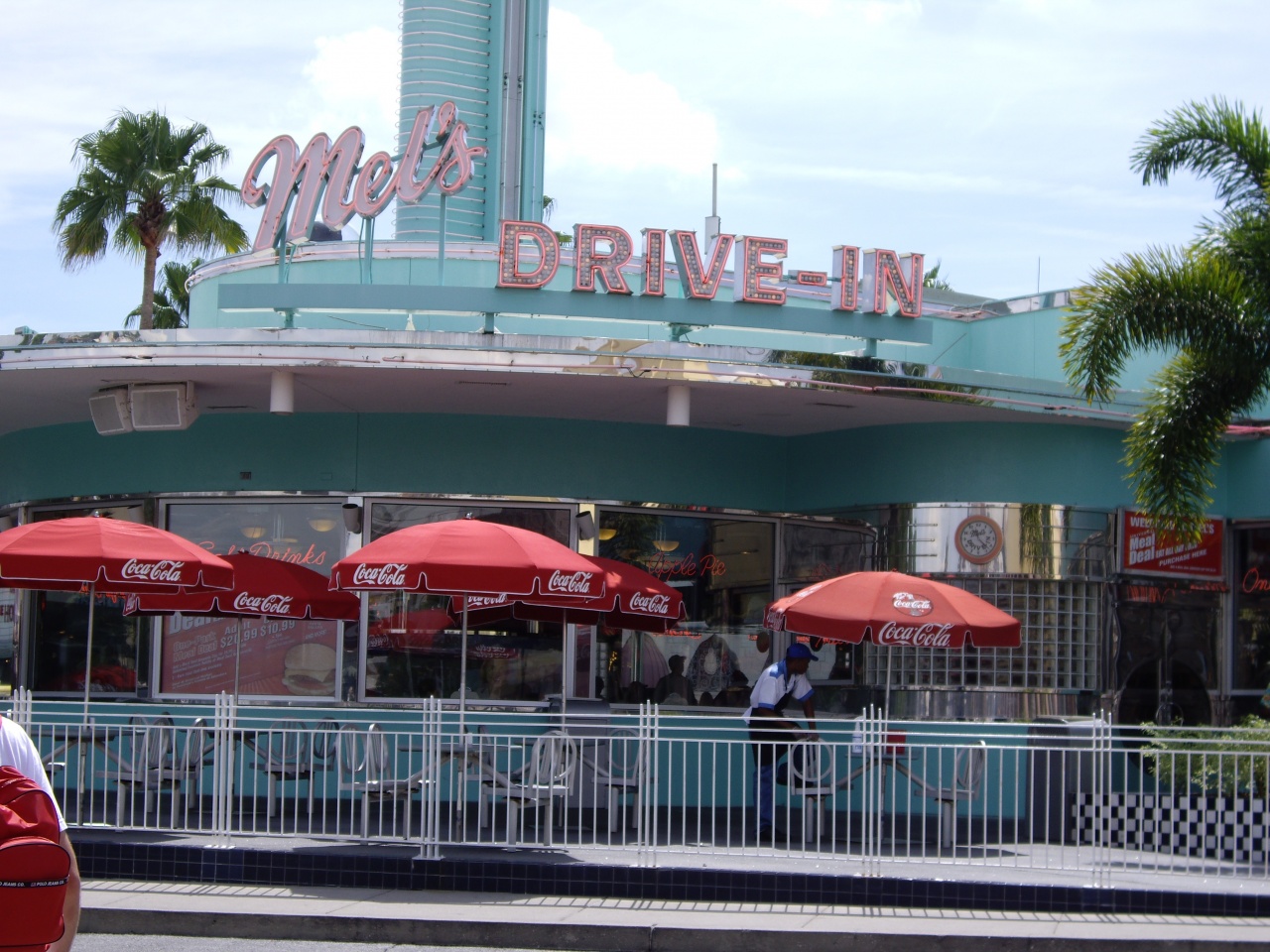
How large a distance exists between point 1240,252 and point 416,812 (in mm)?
8869

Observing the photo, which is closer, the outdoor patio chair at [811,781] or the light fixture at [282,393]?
the outdoor patio chair at [811,781]

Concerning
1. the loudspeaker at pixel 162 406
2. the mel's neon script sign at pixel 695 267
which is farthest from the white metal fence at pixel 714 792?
the mel's neon script sign at pixel 695 267

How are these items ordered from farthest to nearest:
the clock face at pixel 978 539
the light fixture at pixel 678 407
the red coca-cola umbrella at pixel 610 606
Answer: the clock face at pixel 978 539 < the light fixture at pixel 678 407 < the red coca-cola umbrella at pixel 610 606

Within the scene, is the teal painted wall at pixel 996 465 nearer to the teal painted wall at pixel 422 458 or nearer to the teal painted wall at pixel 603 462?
the teal painted wall at pixel 603 462

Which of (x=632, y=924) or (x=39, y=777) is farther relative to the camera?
(x=632, y=924)

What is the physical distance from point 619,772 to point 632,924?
2.93 metres

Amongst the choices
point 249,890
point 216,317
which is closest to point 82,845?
point 249,890

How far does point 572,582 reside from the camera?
11.6 meters

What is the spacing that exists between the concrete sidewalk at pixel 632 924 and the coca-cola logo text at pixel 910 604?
2857 mm

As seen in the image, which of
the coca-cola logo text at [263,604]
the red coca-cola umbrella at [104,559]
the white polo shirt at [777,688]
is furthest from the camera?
the coca-cola logo text at [263,604]

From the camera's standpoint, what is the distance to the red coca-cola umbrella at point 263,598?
13484 mm

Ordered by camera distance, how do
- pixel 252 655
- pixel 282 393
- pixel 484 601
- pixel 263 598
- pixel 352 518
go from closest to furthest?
1. pixel 263 598
2. pixel 484 601
3. pixel 282 393
4. pixel 352 518
5. pixel 252 655

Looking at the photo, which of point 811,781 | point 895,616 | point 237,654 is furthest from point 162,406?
point 811,781

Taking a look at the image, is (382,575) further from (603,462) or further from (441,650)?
(603,462)
